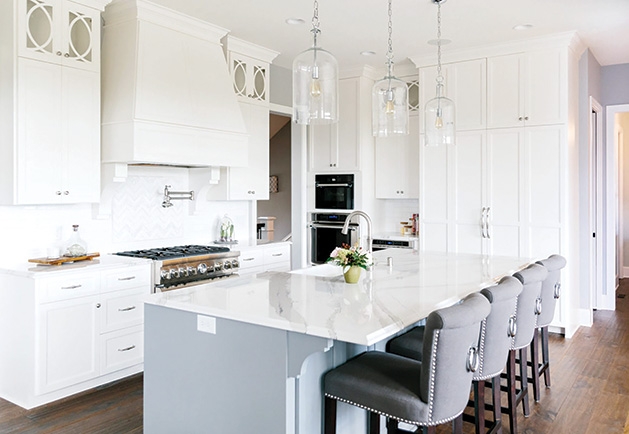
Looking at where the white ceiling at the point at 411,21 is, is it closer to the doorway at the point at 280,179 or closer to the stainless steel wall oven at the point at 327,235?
the stainless steel wall oven at the point at 327,235

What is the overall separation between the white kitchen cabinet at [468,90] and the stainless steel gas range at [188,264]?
8.76ft

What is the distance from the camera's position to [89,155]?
152 inches

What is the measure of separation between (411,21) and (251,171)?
6.80 ft

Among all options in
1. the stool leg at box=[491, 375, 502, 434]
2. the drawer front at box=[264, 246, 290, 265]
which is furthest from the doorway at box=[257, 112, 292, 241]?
the stool leg at box=[491, 375, 502, 434]

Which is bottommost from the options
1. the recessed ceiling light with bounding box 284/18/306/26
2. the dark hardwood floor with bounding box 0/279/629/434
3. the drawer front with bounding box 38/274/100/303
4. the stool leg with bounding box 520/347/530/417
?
the dark hardwood floor with bounding box 0/279/629/434

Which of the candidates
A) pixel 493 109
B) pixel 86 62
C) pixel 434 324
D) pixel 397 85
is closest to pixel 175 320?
pixel 434 324

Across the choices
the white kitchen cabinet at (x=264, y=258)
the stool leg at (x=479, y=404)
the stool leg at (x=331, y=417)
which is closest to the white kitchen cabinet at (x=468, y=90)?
the white kitchen cabinet at (x=264, y=258)

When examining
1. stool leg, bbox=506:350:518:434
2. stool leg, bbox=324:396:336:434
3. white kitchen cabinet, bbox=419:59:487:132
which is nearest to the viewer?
stool leg, bbox=324:396:336:434

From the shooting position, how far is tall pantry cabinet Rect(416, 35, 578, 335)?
4.95 m

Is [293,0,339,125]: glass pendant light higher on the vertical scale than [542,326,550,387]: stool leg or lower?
higher

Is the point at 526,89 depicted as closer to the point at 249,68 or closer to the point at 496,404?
the point at 249,68

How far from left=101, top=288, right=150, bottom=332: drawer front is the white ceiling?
2241 mm

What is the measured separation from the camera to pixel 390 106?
3314mm

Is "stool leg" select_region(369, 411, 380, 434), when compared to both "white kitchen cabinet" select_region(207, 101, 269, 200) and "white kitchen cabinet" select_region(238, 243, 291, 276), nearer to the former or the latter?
"white kitchen cabinet" select_region(238, 243, 291, 276)
